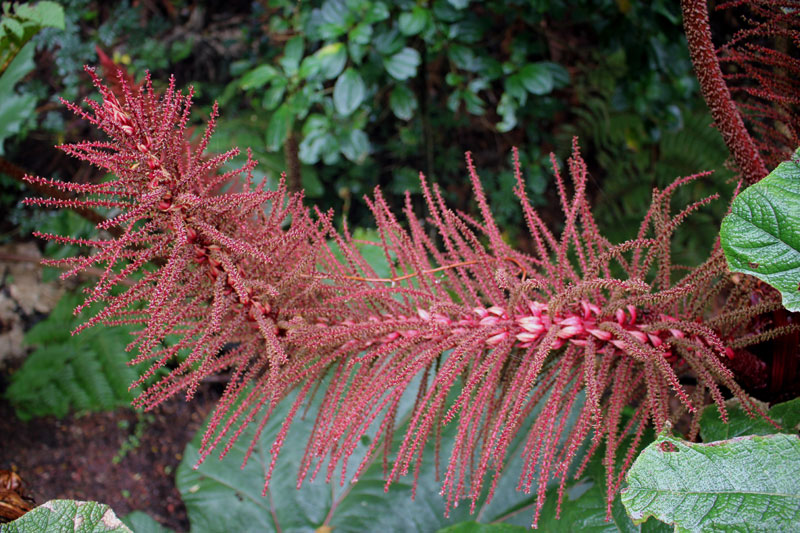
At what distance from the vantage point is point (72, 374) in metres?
2.08

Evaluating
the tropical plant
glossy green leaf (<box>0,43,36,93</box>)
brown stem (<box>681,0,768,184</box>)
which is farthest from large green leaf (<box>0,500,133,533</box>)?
glossy green leaf (<box>0,43,36,93</box>)

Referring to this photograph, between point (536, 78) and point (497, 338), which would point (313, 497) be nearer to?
point (497, 338)

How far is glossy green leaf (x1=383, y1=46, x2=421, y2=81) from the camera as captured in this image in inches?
66.1

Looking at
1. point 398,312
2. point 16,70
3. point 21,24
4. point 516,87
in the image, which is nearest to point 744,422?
point 398,312

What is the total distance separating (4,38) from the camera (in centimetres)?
129

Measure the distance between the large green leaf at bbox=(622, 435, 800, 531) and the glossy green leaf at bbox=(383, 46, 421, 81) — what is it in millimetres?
1235

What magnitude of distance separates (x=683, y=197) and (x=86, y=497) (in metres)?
2.38

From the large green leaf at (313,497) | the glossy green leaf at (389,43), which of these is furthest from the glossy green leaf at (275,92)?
the large green leaf at (313,497)

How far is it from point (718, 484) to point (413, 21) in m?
1.35

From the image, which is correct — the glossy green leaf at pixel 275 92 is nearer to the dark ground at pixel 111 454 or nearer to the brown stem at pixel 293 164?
the brown stem at pixel 293 164

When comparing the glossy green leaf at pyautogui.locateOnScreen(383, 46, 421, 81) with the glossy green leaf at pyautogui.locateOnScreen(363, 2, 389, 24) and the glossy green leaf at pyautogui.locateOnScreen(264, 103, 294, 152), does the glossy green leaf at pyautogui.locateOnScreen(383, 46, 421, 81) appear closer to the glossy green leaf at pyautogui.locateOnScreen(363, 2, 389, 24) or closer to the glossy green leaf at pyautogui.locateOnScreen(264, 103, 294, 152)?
the glossy green leaf at pyautogui.locateOnScreen(363, 2, 389, 24)

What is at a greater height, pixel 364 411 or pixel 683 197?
pixel 364 411

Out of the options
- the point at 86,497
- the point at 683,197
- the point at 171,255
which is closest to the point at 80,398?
the point at 86,497

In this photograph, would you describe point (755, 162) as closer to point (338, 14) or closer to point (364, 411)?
point (364, 411)
